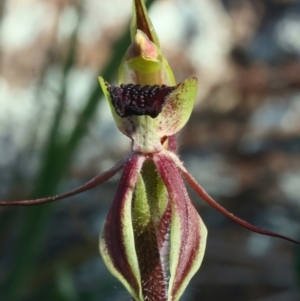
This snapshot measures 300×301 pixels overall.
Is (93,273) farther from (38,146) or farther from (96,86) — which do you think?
(96,86)

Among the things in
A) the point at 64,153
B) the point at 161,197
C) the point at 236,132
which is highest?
the point at 161,197

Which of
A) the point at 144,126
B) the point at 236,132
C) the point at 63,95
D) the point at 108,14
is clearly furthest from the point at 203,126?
the point at 144,126

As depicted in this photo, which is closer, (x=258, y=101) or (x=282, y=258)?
(x=282, y=258)

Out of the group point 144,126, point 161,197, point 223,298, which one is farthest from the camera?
point 223,298

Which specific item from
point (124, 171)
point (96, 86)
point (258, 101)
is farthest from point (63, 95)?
point (258, 101)

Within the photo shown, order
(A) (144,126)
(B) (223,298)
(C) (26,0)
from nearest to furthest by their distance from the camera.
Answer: (A) (144,126), (B) (223,298), (C) (26,0)

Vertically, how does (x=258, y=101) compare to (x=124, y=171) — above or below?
below
